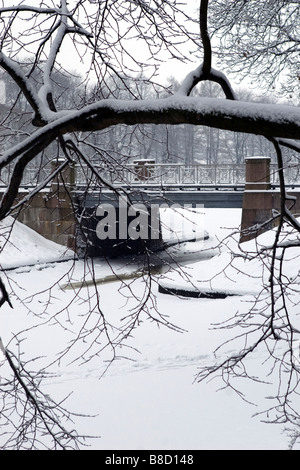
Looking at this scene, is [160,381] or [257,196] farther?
[257,196]

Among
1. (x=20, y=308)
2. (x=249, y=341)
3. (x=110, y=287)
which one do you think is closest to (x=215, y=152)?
(x=110, y=287)

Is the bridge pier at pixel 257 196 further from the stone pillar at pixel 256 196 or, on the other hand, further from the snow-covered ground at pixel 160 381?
the snow-covered ground at pixel 160 381

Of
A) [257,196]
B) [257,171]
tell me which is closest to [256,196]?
[257,196]

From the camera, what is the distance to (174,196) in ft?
68.0

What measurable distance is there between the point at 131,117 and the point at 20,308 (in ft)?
39.5

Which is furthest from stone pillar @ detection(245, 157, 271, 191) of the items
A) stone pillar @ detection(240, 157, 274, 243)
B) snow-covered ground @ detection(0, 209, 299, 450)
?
snow-covered ground @ detection(0, 209, 299, 450)

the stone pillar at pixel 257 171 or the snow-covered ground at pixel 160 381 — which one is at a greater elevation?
the stone pillar at pixel 257 171

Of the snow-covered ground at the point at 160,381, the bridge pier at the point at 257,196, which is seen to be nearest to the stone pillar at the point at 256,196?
the bridge pier at the point at 257,196

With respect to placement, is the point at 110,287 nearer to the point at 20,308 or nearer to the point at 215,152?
the point at 20,308

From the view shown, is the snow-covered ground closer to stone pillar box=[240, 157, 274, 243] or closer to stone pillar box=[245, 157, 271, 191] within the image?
stone pillar box=[240, 157, 274, 243]

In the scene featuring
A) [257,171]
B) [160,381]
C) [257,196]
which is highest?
[257,171]

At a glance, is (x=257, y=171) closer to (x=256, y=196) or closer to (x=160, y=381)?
(x=256, y=196)
